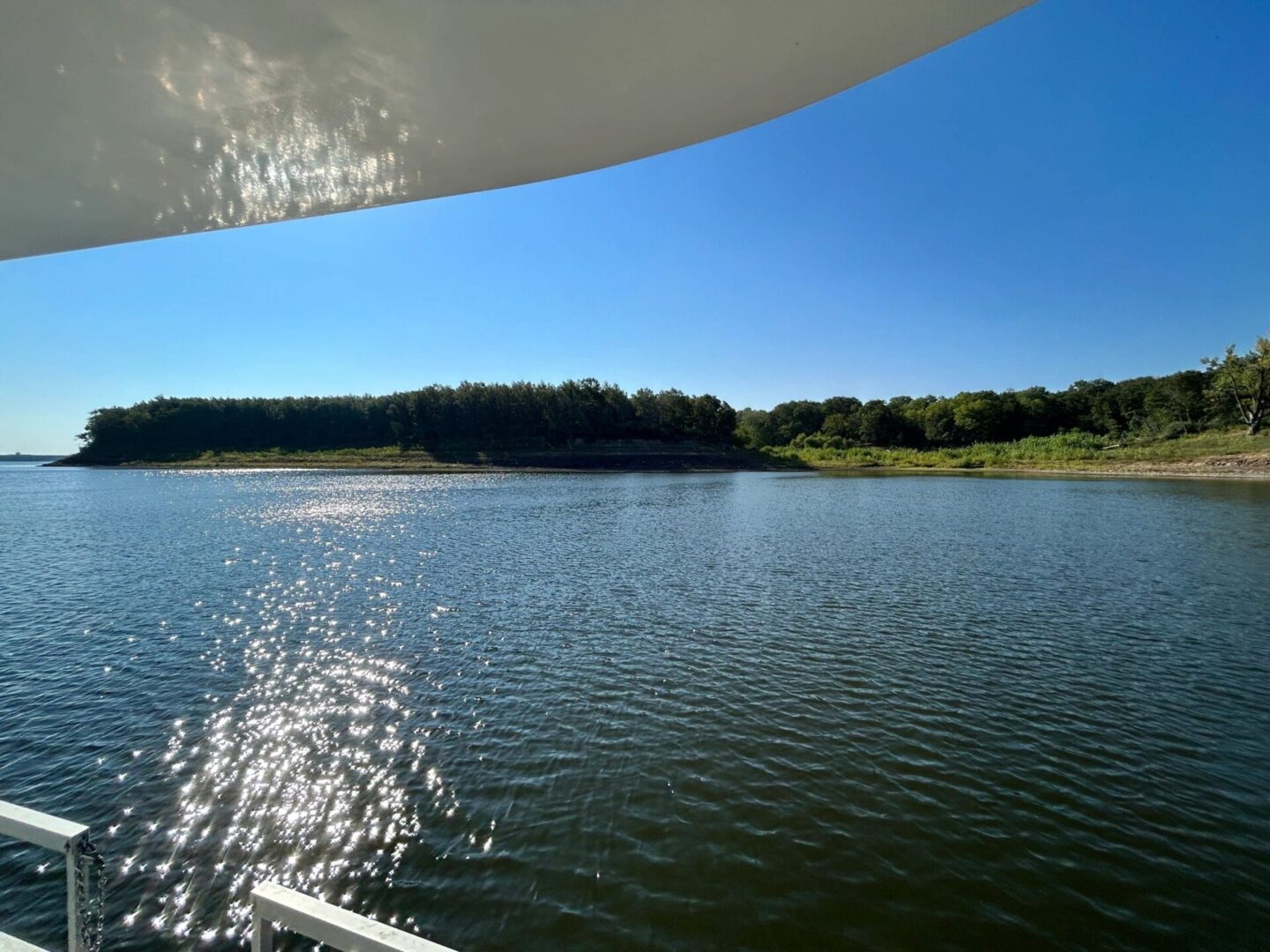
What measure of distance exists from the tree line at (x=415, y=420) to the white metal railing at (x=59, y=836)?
8971cm

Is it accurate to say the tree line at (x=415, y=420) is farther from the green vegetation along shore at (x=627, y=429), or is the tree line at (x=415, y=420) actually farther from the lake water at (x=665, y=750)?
the lake water at (x=665, y=750)

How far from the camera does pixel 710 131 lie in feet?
11.6

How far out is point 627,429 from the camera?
99188mm

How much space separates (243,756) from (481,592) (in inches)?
338

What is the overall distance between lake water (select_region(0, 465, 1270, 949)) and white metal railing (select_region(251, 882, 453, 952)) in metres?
3.42

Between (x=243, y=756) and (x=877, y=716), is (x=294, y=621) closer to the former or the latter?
(x=243, y=756)

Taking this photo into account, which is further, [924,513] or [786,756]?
[924,513]

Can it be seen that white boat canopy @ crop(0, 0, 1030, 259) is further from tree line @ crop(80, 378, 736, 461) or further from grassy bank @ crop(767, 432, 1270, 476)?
tree line @ crop(80, 378, 736, 461)

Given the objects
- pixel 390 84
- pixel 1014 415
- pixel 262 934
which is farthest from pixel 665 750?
pixel 1014 415

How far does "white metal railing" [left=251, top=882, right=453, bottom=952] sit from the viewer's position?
6.14 ft

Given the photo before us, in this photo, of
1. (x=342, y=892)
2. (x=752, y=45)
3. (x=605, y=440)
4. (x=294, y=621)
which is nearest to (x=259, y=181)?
(x=752, y=45)

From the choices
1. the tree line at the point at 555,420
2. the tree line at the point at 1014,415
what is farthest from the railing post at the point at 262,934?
the tree line at the point at 1014,415

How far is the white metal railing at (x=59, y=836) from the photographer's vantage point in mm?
2316

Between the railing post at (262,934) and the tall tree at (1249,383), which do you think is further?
the tall tree at (1249,383)
